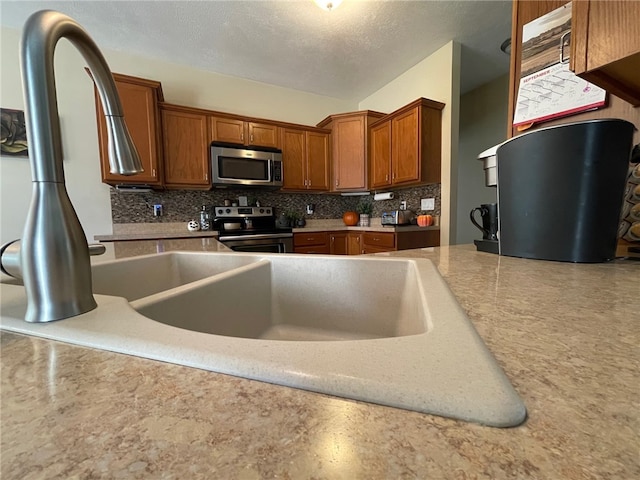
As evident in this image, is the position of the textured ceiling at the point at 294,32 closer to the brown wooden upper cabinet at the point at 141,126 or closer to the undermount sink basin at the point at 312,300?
the brown wooden upper cabinet at the point at 141,126

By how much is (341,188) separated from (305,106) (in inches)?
48.1

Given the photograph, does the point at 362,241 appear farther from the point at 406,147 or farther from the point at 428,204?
the point at 406,147

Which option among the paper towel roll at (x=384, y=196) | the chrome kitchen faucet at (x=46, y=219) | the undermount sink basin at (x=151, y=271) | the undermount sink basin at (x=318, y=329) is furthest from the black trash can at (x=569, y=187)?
the paper towel roll at (x=384, y=196)

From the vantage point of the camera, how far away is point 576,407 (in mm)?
191

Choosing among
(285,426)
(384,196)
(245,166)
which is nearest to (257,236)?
(245,166)

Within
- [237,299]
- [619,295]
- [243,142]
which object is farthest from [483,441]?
[243,142]

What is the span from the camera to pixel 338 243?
3.30m

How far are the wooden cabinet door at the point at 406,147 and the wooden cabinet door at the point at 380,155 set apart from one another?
3.0 inches

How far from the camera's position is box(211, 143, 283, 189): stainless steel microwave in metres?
2.78

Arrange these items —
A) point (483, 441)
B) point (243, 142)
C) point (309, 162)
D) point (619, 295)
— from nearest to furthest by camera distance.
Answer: point (483, 441), point (619, 295), point (243, 142), point (309, 162)

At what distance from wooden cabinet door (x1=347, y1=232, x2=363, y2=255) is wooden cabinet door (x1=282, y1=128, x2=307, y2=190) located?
839 mm

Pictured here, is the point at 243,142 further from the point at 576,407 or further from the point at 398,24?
the point at 576,407

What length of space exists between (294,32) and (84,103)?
2.08m

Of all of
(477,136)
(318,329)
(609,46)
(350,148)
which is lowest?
(318,329)
